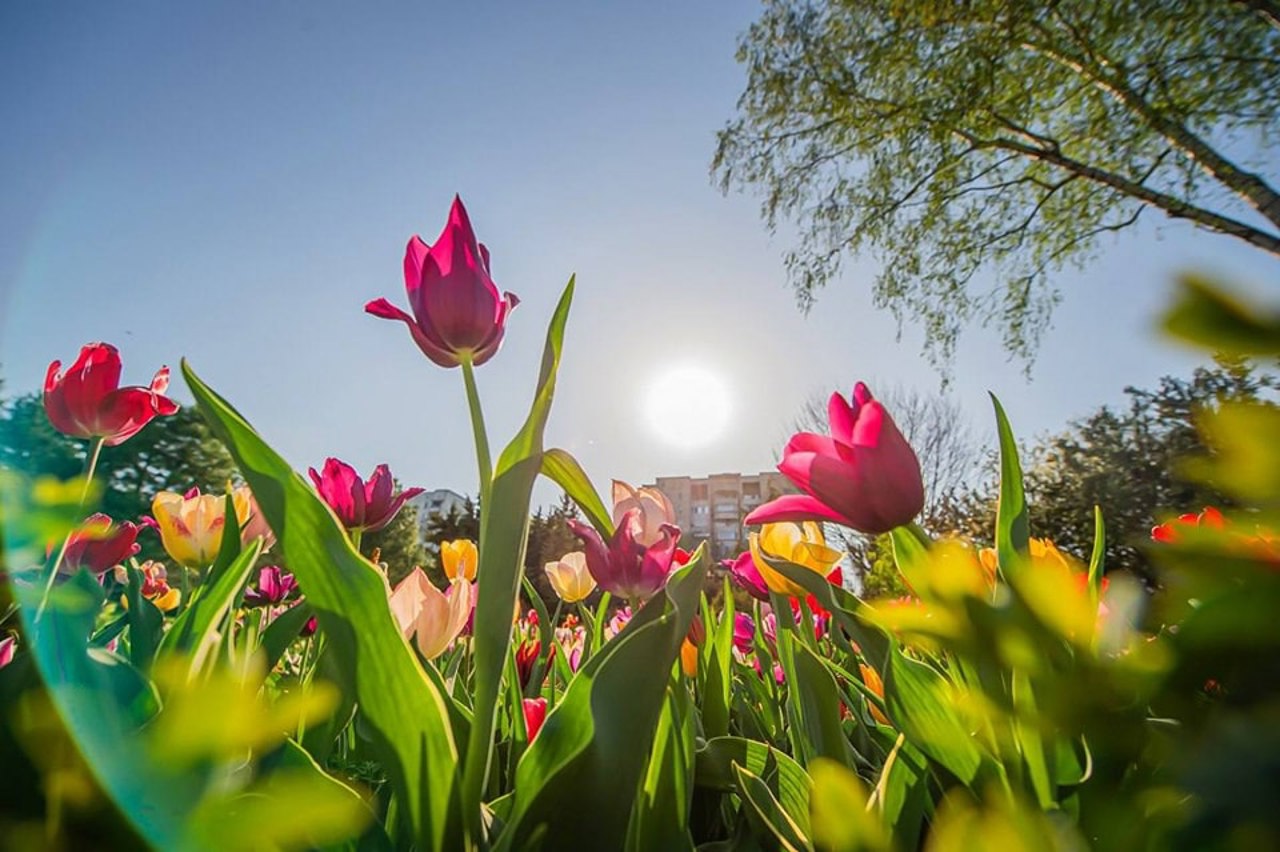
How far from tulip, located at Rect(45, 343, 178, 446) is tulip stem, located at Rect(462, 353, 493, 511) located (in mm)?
526

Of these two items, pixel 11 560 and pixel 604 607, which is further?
pixel 604 607

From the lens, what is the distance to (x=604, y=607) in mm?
876

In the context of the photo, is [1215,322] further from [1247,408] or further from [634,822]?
[634,822]

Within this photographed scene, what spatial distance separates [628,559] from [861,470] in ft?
1.14

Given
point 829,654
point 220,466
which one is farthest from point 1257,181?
point 220,466

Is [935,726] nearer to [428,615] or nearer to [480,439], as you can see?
[480,439]

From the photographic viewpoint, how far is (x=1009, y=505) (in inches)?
18.2

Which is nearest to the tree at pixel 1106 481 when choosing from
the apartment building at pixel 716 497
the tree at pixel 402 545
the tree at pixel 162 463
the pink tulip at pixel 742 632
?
the pink tulip at pixel 742 632

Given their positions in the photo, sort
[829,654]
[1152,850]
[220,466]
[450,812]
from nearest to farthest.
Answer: [1152,850] → [450,812] → [829,654] → [220,466]

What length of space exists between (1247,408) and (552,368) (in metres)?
0.37

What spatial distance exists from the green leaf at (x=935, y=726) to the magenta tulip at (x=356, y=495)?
70cm

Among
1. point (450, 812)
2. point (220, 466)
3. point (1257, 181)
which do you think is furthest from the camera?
point (220, 466)

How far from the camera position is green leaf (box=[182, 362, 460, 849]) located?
13.5 inches

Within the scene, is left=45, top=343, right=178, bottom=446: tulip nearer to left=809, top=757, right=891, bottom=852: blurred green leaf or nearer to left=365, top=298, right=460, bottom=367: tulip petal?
left=365, top=298, right=460, bottom=367: tulip petal
